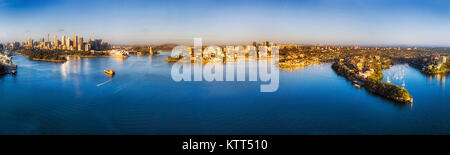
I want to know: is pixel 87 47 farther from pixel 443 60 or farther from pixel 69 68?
pixel 443 60

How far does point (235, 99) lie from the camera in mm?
4578

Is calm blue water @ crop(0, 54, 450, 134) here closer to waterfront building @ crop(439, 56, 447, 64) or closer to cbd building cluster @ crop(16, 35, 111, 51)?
waterfront building @ crop(439, 56, 447, 64)

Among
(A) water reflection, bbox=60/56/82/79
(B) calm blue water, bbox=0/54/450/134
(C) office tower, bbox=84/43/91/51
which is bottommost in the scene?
(B) calm blue water, bbox=0/54/450/134

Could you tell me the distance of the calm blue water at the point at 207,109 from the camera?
3.29 metres

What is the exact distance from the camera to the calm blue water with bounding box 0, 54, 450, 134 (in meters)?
3.29

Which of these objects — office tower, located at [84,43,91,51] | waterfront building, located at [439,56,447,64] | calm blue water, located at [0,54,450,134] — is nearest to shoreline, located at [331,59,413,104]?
calm blue water, located at [0,54,450,134]

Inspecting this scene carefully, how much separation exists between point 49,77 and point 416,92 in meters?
8.82

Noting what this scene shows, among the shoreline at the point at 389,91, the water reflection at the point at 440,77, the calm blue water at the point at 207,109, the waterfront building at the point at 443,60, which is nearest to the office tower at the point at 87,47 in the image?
the calm blue water at the point at 207,109

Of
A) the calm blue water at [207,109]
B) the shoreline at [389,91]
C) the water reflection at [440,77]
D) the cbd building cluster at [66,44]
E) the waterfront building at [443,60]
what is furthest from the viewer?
the cbd building cluster at [66,44]

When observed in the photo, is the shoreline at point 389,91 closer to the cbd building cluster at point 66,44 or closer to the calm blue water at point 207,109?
the calm blue water at point 207,109

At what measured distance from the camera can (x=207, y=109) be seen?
3.98m

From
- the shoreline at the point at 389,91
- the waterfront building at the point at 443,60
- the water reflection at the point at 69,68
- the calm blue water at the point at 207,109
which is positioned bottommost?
the calm blue water at the point at 207,109

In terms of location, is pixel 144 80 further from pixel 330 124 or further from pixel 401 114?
pixel 401 114
